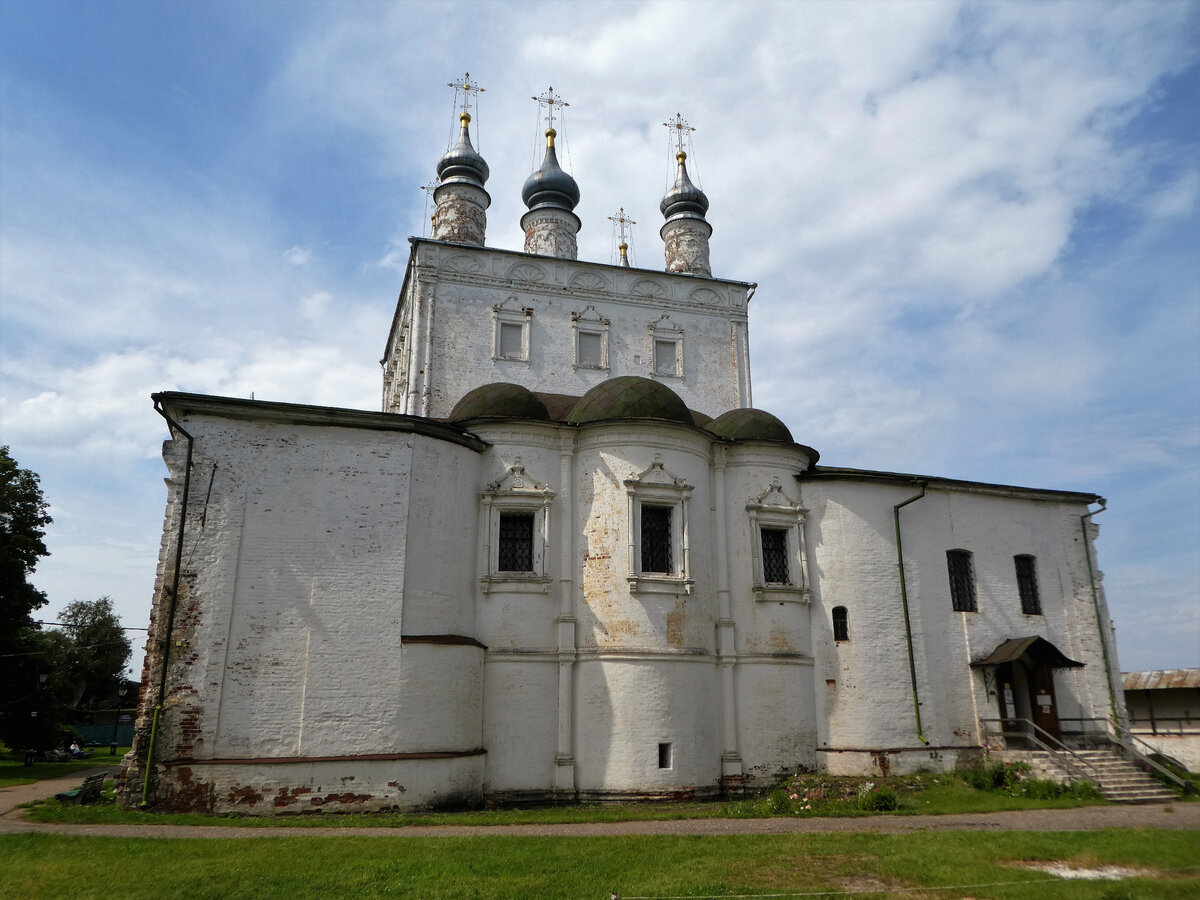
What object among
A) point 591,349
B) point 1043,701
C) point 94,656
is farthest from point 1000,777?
point 94,656

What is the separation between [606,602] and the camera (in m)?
15.7

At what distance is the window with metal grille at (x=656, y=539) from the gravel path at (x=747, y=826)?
15.9 ft

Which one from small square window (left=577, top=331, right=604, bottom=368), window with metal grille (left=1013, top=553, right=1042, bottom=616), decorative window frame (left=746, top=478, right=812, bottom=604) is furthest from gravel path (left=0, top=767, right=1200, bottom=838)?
small square window (left=577, top=331, right=604, bottom=368)

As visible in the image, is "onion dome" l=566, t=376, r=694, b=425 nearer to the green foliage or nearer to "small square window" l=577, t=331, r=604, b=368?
"small square window" l=577, t=331, r=604, b=368

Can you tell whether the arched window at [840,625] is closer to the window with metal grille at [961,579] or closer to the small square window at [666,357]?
the window with metal grille at [961,579]

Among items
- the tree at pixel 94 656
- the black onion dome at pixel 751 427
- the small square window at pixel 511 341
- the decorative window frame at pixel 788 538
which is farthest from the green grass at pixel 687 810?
the tree at pixel 94 656

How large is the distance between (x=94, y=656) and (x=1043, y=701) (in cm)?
4091

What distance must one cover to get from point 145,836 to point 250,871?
2809mm

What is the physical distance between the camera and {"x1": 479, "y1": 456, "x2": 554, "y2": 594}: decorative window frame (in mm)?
15672

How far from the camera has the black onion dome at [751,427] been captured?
1795 centimetres

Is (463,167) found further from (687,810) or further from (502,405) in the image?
(687,810)

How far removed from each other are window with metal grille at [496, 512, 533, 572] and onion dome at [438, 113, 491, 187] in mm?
11584

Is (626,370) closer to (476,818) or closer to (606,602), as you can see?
(606,602)

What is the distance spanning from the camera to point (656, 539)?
1647 centimetres
